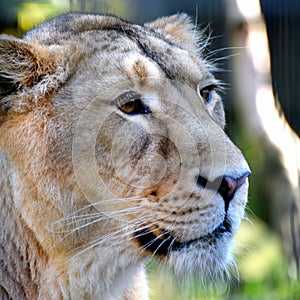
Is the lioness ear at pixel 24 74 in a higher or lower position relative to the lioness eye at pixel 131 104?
higher

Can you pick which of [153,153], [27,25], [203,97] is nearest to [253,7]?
[27,25]

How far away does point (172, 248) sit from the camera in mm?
2016

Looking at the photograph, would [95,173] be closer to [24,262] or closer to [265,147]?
[24,262]

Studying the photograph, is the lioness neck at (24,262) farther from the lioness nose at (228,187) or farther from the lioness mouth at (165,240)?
the lioness nose at (228,187)

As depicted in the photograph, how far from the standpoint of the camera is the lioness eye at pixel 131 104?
2.03 metres

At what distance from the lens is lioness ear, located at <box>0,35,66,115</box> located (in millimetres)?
1999

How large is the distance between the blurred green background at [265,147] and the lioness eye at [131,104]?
1525mm

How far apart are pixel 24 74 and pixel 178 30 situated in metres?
0.78

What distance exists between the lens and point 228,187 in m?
1.91

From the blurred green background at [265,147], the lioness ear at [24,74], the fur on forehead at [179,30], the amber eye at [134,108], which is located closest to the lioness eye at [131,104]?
the amber eye at [134,108]

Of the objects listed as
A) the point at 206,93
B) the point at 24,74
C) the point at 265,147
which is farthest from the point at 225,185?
the point at 265,147

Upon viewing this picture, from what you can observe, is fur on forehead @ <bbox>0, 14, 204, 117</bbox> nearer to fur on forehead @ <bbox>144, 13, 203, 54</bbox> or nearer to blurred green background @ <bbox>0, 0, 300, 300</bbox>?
fur on forehead @ <bbox>144, 13, 203, 54</bbox>

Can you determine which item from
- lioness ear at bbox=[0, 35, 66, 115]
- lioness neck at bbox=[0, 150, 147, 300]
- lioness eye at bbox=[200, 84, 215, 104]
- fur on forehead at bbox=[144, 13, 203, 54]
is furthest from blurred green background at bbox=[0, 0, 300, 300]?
lioness neck at bbox=[0, 150, 147, 300]

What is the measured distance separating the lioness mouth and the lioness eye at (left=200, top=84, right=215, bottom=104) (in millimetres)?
493
